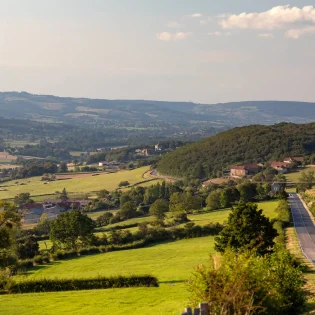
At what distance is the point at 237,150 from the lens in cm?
11962

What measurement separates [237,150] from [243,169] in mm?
18108

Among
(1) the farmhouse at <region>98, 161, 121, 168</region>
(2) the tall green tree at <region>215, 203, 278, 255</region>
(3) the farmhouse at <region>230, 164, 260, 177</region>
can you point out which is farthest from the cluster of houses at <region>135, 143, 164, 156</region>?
(2) the tall green tree at <region>215, 203, 278, 255</region>

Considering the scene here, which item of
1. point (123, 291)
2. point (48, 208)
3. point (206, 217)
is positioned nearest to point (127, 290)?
point (123, 291)

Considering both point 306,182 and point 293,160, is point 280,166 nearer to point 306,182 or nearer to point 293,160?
point 293,160

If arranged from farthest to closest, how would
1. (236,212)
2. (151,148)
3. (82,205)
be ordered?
(151,148)
(82,205)
(236,212)

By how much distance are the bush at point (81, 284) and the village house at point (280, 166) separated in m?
71.6

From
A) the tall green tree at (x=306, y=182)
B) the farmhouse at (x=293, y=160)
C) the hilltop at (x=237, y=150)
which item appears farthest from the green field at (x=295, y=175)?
the hilltop at (x=237, y=150)

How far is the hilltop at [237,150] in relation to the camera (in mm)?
111750

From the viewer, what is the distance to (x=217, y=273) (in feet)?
49.6

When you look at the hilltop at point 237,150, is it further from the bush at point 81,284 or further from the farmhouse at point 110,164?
the bush at point 81,284

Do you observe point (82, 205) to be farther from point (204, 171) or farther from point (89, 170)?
point (89, 170)

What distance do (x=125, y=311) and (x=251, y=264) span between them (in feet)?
27.7

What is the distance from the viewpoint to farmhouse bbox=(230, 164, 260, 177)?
332ft

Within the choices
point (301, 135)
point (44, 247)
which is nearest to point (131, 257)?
point (44, 247)
